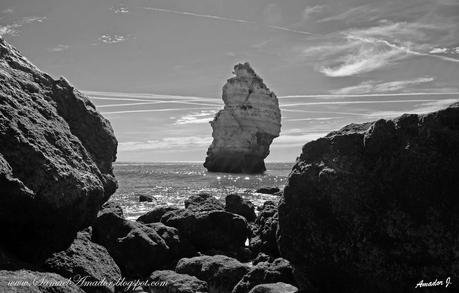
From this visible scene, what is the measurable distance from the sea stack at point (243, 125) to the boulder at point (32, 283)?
9657 cm

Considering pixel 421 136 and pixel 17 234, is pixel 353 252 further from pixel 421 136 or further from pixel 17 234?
pixel 17 234

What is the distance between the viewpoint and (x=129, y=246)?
11.9m

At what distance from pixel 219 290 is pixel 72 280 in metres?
3.70

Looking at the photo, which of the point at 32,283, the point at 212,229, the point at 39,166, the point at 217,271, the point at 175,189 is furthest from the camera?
the point at 175,189

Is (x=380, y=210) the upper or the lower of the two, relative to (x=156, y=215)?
upper

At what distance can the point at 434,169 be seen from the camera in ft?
25.8

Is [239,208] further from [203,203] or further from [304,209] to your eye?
[304,209]

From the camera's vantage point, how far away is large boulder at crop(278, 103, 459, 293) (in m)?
7.64

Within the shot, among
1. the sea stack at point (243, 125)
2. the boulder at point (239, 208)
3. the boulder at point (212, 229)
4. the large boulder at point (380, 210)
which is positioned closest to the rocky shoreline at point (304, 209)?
the large boulder at point (380, 210)

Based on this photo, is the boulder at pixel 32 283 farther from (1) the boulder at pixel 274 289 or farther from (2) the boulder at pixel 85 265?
(1) the boulder at pixel 274 289

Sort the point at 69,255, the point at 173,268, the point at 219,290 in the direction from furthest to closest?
the point at 173,268 → the point at 219,290 → the point at 69,255

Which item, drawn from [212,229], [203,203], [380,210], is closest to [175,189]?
[203,203]

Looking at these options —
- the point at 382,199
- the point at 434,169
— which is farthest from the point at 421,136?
the point at 382,199

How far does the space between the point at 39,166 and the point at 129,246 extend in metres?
4.69
